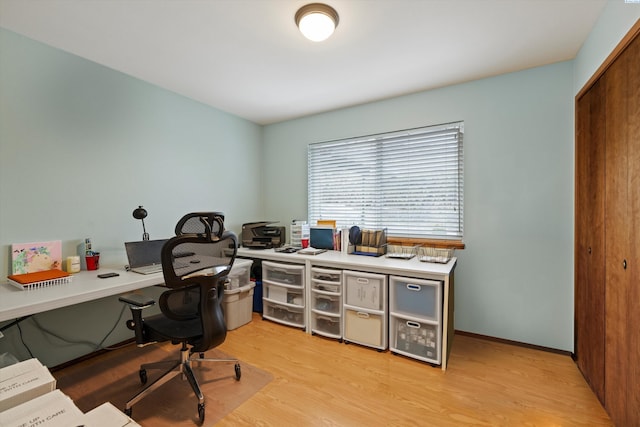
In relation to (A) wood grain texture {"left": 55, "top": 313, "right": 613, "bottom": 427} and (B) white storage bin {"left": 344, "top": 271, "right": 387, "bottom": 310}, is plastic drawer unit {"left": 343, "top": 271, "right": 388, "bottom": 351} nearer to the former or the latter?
(B) white storage bin {"left": 344, "top": 271, "right": 387, "bottom": 310}

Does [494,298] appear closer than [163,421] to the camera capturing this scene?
No

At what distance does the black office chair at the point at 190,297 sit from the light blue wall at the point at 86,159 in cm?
95

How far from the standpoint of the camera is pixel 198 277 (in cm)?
167

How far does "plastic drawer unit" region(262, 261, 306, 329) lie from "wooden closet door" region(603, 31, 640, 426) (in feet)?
7.19

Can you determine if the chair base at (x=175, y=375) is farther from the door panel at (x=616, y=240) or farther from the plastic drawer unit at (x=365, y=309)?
the door panel at (x=616, y=240)

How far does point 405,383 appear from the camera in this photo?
77.0 inches

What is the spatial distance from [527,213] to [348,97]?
2.03 m

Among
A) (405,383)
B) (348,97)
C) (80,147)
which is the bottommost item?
(405,383)

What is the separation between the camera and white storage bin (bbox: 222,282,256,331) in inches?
110

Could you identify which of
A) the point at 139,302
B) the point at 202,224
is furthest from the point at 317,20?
the point at 139,302

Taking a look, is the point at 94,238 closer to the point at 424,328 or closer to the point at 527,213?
the point at 424,328

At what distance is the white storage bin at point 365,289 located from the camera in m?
2.37

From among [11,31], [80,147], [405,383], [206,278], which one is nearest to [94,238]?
[80,147]

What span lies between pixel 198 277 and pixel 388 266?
145cm
